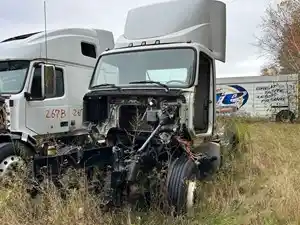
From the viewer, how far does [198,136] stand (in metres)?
6.36

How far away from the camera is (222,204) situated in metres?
5.27

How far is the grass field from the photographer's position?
174 inches

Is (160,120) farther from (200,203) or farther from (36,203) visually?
(36,203)

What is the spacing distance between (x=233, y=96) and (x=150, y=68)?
1654 centimetres

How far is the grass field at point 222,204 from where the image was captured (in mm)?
4426

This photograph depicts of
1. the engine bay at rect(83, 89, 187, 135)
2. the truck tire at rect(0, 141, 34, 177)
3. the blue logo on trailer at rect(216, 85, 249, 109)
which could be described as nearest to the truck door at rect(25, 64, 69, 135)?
the truck tire at rect(0, 141, 34, 177)

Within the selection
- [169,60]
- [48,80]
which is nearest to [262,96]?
[48,80]

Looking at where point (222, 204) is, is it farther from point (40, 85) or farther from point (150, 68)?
point (40, 85)

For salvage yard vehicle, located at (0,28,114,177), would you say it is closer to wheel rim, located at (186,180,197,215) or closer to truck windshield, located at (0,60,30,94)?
truck windshield, located at (0,60,30,94)

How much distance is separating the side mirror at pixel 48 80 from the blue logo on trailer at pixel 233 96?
14544 millimetres

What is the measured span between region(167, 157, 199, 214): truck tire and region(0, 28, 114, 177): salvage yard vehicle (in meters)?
2.92

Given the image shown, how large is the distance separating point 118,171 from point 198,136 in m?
1.89

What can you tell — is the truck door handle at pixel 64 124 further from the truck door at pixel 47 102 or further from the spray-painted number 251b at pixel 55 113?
the spray-painted number 251b at pixel 55 113

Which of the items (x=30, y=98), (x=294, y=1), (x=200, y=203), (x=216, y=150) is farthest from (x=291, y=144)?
(x=294, y=1)
